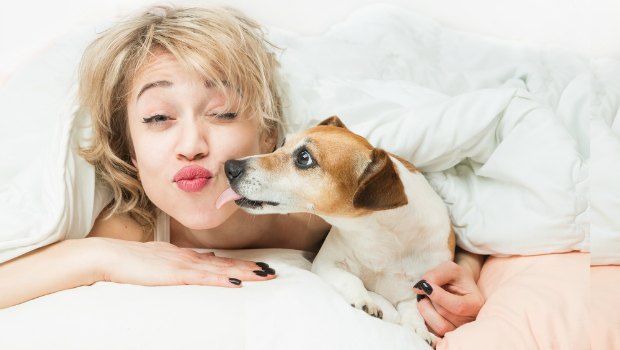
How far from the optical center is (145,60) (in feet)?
2.64

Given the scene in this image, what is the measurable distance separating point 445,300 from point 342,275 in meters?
0.13

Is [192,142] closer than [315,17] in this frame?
Yes

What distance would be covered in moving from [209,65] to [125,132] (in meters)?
0.18

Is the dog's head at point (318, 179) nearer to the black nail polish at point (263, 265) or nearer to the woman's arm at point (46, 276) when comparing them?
the black nail polish at point (263, 265)

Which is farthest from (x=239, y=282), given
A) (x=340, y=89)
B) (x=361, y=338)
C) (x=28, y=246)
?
(x=340, y=89)

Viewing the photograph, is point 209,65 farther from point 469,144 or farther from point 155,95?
point 469,144

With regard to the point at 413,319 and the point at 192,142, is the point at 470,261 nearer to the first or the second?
the point at 413,319

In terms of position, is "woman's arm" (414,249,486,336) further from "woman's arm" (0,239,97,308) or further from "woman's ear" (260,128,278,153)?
"woman's arm" (0,239,97,308)

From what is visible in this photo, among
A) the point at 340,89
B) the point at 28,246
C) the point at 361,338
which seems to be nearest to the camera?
the point at 361,338

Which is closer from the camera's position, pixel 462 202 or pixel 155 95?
pixel 155 95

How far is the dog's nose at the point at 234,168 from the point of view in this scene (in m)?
0.72

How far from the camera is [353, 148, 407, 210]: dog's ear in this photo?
2.29 feet

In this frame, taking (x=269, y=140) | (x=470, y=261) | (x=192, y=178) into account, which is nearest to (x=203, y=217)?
(x=192, y=178)

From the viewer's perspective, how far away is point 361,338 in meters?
0.65
